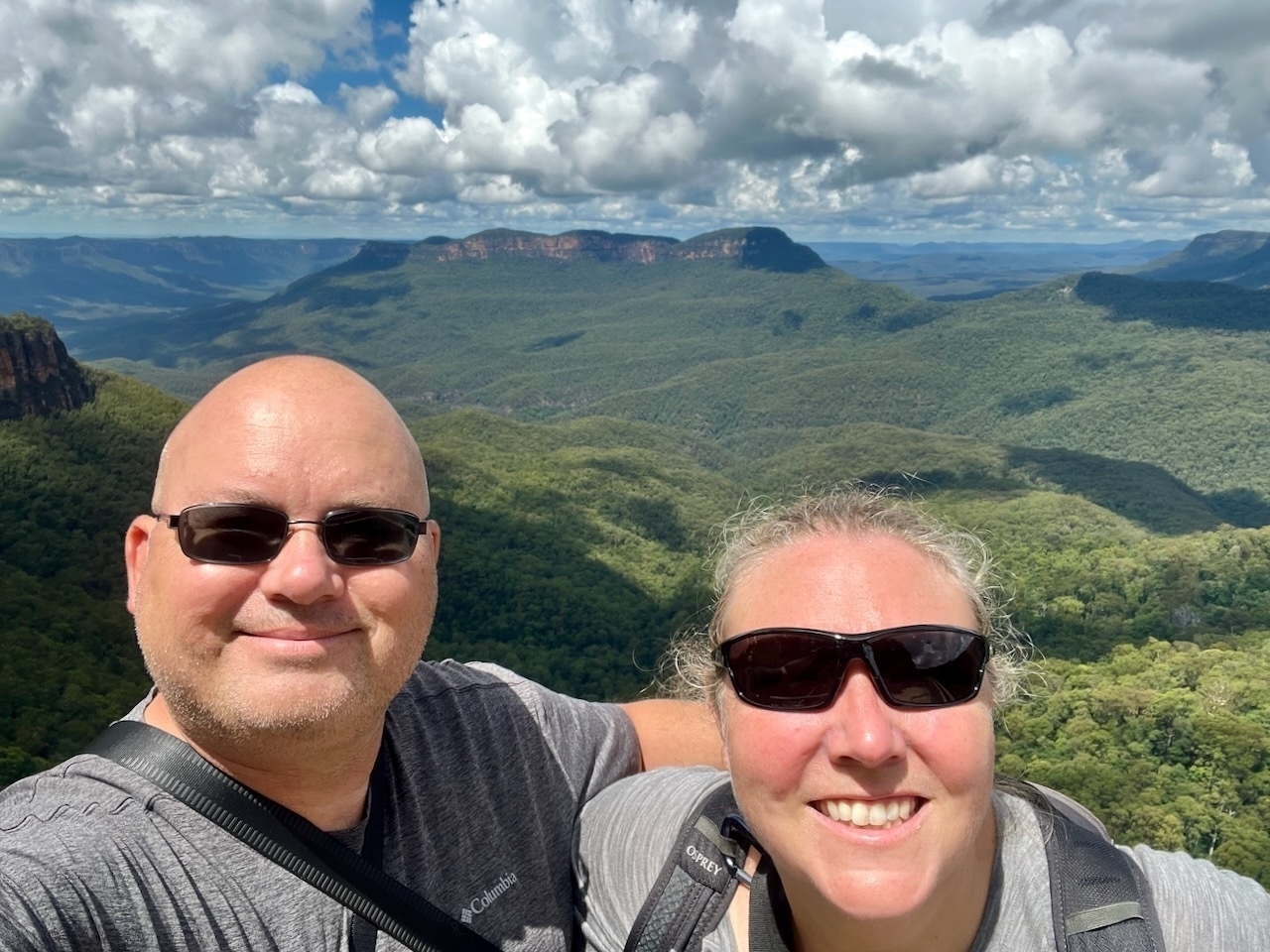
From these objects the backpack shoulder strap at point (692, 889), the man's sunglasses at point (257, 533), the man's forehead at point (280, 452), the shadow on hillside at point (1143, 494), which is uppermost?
the man's forehead at point (280, 452)

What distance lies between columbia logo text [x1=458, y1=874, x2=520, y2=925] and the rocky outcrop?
59.9 meters

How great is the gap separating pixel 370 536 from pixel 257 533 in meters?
0.34

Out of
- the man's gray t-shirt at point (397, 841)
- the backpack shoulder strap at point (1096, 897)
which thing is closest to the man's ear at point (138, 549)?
the man's gray t-shirt at point (397, 841)

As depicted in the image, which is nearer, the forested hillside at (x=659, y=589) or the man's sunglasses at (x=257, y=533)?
the man's sunglasses at (x=257, y=533)

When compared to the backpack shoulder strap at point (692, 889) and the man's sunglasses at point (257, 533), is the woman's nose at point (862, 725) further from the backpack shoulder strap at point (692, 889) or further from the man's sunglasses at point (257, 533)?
the man's sunglasses at point (257, 533)

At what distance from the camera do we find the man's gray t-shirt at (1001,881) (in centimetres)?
215

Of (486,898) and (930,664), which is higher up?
(930,664)

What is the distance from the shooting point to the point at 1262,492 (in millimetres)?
103938

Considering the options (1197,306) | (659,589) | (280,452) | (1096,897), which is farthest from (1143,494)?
(1197,306)

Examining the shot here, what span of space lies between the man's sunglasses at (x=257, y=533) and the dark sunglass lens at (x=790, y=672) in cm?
123

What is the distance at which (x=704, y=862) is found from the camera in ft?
9.02

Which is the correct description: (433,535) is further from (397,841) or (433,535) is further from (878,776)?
(878,776)

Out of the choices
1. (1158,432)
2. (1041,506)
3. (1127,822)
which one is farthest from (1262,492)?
(1127,822)

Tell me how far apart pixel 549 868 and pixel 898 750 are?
156 cm
